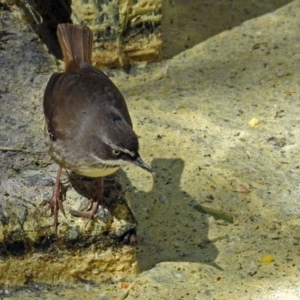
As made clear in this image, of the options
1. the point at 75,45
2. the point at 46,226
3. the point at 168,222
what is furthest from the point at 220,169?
the point at 46,226

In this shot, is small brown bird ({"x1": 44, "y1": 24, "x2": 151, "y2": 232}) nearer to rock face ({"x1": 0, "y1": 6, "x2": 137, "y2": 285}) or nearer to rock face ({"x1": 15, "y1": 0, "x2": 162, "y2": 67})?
rock face ({"x1": 0, "y1": 6, "x2": 137, "y2": 285})

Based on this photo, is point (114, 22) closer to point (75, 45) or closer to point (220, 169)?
point (75, 45)

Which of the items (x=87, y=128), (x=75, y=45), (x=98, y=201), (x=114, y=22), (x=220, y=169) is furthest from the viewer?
(x=114, y=22)

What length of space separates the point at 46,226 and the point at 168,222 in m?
1.18

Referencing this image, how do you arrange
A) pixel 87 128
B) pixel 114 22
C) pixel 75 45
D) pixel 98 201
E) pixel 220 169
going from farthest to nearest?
1. pixel 114 22
2. pixel 220 169
3. pixel 75 45
4. pixel 98 201
5. pixel 87 128

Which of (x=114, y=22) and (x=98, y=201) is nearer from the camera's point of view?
(x=98, y=201)

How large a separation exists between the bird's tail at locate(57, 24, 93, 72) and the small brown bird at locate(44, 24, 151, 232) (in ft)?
0.83

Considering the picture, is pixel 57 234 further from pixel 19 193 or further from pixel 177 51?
pixel 177 51

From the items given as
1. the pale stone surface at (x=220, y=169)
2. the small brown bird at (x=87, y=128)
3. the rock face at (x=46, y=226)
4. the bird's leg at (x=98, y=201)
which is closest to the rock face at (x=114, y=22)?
the pale stone surface at (x=220, y=169)

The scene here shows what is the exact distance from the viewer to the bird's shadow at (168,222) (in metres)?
5.55

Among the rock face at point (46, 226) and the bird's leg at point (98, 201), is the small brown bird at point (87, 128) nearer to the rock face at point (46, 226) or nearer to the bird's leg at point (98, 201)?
the bird's leg at point (98, 201)

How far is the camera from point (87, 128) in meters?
4.93

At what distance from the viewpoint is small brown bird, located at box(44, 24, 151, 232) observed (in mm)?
4766

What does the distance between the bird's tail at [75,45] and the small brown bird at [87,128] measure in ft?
0.83
